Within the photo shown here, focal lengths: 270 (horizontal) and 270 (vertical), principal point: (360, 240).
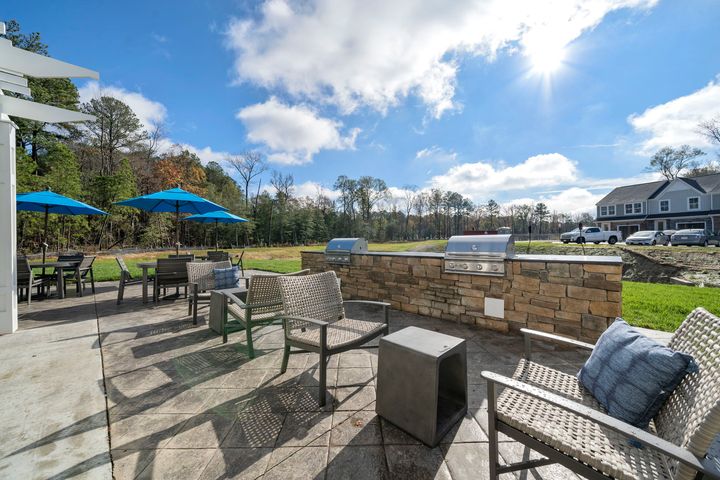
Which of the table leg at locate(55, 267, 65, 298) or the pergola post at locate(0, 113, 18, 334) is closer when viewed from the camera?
the pergola post at locate(0, 113, 18, 334)

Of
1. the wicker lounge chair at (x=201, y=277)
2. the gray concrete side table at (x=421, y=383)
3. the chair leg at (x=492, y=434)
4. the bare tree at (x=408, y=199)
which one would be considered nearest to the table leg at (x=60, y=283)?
the wicker lounge chair at (x=201, y=277)

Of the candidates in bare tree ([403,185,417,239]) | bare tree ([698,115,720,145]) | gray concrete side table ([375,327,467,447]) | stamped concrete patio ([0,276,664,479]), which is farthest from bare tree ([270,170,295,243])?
bare tree ([698,115,720,145])

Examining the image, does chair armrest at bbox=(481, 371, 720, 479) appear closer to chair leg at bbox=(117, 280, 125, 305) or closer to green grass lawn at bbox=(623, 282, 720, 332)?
green grass lawn at bbox=(623, 282, 720, 332)

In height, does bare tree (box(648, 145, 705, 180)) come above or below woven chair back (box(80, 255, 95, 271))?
above

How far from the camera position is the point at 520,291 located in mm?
3260

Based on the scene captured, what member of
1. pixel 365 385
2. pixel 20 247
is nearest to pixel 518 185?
pixel 365 385

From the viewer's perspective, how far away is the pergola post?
11.9 ft

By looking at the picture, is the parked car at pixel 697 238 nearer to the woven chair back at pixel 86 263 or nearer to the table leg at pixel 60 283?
the woven chair back at pixel 86 263

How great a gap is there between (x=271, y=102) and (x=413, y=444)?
44.9 ft

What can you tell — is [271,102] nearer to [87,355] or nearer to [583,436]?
[87,355]

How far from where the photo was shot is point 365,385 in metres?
2.27

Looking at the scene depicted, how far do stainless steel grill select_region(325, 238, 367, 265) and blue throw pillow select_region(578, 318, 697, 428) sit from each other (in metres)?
3.85

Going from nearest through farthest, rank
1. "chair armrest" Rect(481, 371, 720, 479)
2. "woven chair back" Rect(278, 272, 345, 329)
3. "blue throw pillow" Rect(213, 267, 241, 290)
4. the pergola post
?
"chair armrest" Rect(481, 371, 720, 479) < "woven chair back" Rect(278, 272, 345, 329) < the pergola post < "blue throw pillow" Rect(213, 267, 241, 290)

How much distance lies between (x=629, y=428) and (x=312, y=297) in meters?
2.22
